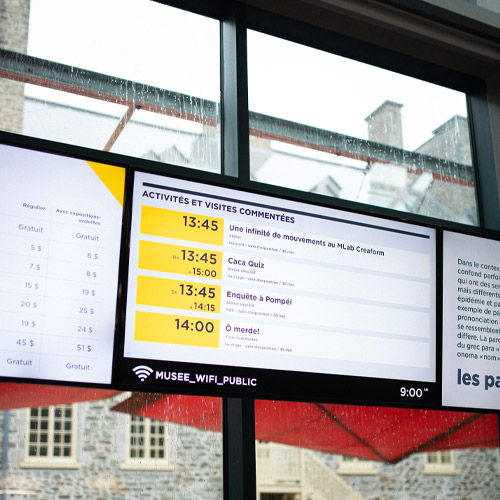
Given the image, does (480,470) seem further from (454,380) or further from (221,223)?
(221,223)

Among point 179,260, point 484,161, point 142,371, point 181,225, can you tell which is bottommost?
point 142,371

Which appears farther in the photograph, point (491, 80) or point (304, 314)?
point (491, 80)

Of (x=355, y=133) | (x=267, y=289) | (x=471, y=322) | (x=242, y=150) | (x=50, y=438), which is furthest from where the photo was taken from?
(x=355, y=133)

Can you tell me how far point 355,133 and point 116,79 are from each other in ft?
3.96

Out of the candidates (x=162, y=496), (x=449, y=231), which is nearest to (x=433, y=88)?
(x=449, y=231)

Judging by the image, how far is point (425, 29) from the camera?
3709 millimetres

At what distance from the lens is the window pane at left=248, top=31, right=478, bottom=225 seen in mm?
3471

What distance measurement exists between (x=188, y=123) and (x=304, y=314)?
984mm

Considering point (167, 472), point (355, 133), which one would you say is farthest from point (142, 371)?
point (355, 133)

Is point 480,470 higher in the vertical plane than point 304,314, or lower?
lower

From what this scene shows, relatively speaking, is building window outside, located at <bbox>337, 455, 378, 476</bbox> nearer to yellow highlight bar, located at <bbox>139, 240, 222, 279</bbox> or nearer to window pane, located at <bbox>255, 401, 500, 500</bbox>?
window pane, located at <bbox>255, 401, 500, 500</bbox>

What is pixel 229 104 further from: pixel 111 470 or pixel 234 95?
pixel 111 470

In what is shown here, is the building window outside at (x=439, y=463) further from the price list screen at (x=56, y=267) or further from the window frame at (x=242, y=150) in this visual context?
the price list screen at (x=56, y=267)

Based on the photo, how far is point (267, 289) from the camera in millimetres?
2969
